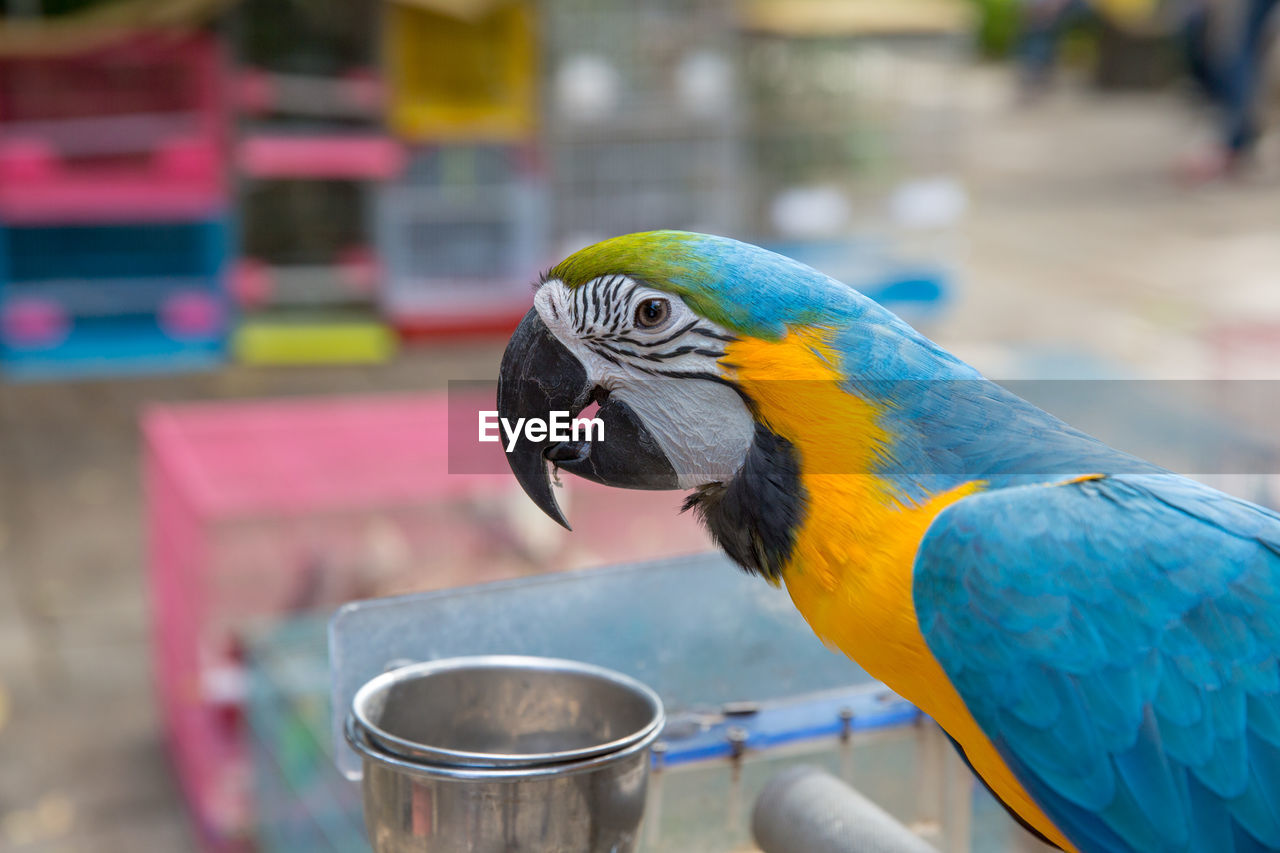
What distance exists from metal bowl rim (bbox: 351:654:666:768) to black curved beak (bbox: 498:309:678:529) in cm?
12

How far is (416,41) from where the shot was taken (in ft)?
15.2

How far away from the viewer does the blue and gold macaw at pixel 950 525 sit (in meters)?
0.85

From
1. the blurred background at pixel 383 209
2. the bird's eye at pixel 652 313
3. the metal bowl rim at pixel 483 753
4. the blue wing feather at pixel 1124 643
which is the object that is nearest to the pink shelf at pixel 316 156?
the blurred background at pixel 383 209

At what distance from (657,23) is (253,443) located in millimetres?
2802

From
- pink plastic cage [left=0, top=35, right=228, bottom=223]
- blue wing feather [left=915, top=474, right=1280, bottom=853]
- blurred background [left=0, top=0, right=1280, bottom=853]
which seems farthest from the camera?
pink plastic cage [left=0, top=35, right=228, bottom=223]

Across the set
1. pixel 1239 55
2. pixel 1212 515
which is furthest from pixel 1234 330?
pixel 1239 55

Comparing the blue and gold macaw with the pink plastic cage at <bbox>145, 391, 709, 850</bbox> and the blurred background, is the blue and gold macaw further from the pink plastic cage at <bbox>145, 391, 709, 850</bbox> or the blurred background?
the blurred background

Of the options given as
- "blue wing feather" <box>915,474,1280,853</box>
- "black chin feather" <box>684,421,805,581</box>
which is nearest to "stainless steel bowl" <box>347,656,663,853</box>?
"black chin feather" <box>684,421,805,581</box>

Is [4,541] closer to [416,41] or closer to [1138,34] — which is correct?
[416,41]

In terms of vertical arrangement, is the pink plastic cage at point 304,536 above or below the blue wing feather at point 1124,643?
below

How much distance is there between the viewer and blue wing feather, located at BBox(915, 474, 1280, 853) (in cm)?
85

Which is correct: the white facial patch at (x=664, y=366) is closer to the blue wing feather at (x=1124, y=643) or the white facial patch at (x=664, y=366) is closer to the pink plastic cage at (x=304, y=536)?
the blue wing feather at (x=1124, y=643)

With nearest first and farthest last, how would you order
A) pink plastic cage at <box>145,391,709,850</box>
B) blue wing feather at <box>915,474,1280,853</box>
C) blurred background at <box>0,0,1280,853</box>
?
blue wing feather at <box>915,474,1280,853</box> → pink plastic cage at <box>145,391,709,850</box> → blurred background at <box>0,0,1280,853</box>

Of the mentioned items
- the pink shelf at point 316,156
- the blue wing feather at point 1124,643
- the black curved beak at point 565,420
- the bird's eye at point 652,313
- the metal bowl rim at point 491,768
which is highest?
the bird's eye at point 652,313
